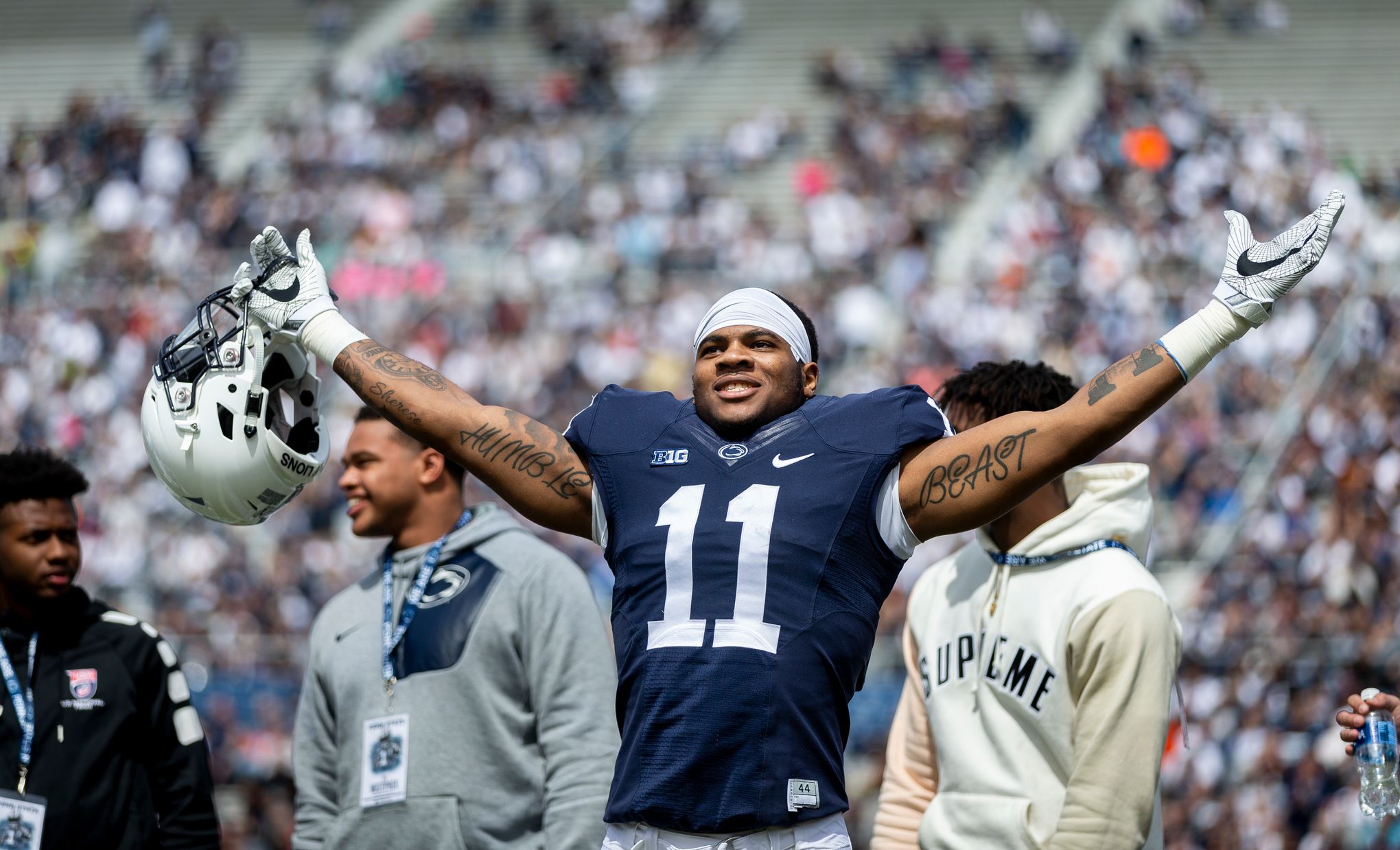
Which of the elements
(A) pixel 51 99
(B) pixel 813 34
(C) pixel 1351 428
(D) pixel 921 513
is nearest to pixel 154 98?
(A) pixel 51 99

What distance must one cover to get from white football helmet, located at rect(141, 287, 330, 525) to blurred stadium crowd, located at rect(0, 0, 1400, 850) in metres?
7.02

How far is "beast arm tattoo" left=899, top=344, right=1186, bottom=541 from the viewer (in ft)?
9.43

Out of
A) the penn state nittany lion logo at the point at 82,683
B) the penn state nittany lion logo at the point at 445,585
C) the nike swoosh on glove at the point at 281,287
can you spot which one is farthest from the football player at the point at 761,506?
the penn state nittany lion logo at the point at 82,683

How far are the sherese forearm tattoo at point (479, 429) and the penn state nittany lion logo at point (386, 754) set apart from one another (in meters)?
1.06

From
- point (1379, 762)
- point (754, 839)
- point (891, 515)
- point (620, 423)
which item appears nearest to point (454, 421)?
point (620, 423)

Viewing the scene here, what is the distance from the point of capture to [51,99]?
2473cm

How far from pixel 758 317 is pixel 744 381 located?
14 centimetres

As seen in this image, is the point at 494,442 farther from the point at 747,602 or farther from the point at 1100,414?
the point at 1100,414

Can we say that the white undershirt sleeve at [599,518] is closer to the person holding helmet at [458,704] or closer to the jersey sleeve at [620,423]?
the jersey sleeve at [620,423]

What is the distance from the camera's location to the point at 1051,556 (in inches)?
147

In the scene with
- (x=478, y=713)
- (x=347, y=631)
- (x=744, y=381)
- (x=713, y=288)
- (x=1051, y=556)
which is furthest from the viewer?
(x=713, y=288)

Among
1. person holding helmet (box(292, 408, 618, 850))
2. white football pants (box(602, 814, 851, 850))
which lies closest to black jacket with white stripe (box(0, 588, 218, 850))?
person holding helmet (box(292, 408, 618, 850))

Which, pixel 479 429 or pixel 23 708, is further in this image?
pixel 23 708

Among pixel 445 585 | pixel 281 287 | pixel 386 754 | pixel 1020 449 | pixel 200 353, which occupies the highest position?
pixel 281 287
